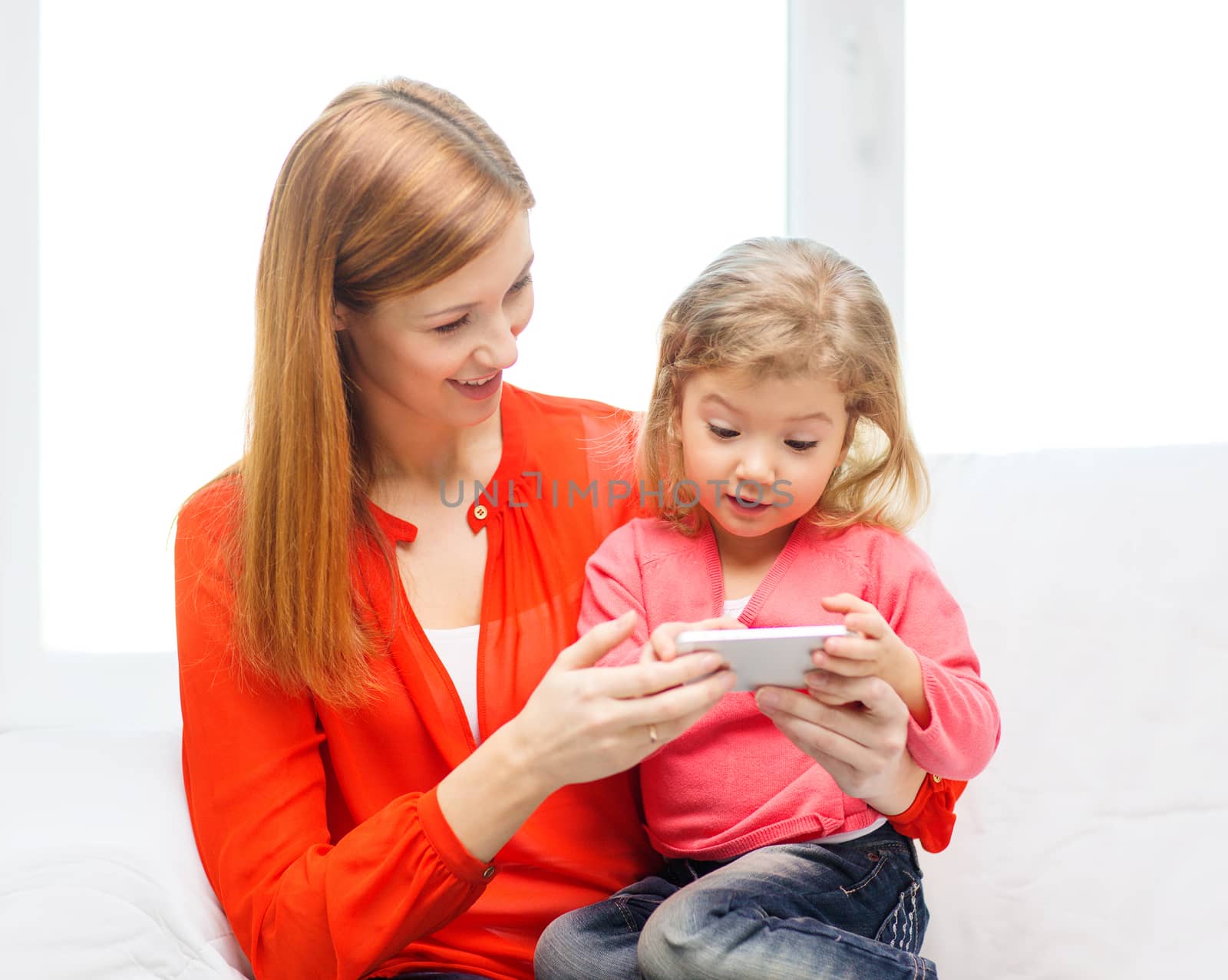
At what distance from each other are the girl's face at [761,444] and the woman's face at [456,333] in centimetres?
26

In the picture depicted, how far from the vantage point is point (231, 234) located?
2137 mm

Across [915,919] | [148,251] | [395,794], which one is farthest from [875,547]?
[148,251]

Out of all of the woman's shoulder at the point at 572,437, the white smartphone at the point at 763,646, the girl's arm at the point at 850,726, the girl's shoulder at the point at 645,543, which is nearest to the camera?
the white smartphone at the point at 763,646

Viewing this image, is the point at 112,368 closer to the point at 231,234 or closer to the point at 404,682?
the point at 231,234

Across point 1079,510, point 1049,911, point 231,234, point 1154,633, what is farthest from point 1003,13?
point 1049,911

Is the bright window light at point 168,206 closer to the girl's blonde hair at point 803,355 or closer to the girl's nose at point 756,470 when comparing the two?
the girl's blonde hair at point 803,355

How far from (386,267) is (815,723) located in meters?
0.71

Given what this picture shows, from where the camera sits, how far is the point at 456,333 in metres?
1.33

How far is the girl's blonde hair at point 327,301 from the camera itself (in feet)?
4.25

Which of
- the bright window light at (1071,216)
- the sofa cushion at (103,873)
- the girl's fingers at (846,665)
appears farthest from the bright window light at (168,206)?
the girl's fingers at (846,665)

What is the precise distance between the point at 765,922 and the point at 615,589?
1.47 feet

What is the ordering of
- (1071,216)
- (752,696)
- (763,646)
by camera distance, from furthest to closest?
(1071,216) → (752,696) → (763,646)

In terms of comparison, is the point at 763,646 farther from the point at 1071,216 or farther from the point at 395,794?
the point at 1071,216

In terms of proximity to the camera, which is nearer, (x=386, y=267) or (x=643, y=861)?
(x=386, y=267)
